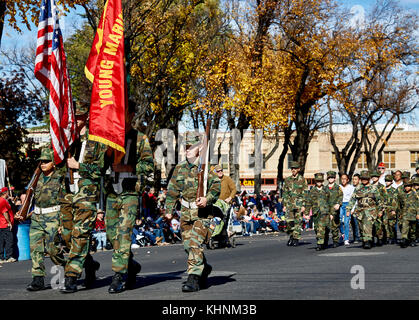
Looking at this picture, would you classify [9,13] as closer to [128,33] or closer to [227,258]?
[128,33]

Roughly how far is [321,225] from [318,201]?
0.83 metres

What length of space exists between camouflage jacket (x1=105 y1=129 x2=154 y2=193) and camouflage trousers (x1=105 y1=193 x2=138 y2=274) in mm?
129

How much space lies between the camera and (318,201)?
1766 cm

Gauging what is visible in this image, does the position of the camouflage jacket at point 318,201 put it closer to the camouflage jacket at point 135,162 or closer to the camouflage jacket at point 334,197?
the camouflage jacket at point 334,197

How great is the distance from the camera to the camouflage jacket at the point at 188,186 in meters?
9.17

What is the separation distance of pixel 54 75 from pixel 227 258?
694 cm

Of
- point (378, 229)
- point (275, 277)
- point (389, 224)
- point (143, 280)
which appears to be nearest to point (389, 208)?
point (389, 224)

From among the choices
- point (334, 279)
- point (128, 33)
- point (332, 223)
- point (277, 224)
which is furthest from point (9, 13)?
point (277, 224)

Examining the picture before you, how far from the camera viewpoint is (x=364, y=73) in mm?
37375

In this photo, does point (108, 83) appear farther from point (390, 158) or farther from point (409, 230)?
point (390, 158)

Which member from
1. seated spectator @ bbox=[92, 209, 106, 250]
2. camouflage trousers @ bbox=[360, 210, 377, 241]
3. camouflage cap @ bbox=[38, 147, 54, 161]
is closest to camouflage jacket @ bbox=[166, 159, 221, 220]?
camouflage cap @ bbox=[38, 147, 54, 161]

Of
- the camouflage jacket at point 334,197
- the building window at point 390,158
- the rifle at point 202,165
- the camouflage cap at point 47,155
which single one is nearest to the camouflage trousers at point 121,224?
the rifle at point 202,165
